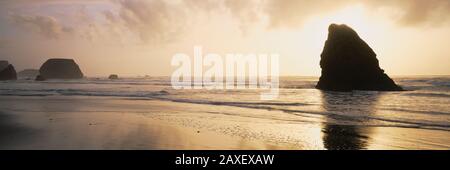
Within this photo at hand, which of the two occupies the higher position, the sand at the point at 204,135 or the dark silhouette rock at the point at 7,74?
the dark silhouette rock at the point at 7,74

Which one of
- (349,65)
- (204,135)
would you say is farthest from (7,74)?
(204,135)

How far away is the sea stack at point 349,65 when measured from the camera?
56.3 metres

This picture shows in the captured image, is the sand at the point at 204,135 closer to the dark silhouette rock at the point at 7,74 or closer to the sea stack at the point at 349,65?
the sea stack at the point at 349,65

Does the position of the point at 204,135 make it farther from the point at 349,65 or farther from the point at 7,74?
the point at 7,74

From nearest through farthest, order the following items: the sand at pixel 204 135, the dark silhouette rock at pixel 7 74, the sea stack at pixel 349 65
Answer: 1. the sand at pixel 204 135
2. the sea stack at pixel 349 65
3. the dark silhouette rock at pixel 7 74

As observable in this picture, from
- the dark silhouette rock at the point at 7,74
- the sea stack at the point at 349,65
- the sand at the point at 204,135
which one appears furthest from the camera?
the dark silhouette rock at the point at 7,74

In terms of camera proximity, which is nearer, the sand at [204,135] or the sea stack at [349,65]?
the sand at [204,135]

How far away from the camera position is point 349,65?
191 feet

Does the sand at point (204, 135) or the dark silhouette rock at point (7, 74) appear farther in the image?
the dark silhouette rock at point (7, 74)

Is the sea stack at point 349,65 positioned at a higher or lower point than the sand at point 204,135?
higher

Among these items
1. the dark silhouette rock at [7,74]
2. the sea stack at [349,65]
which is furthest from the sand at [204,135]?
the dark silhouette rock at [7,74]
